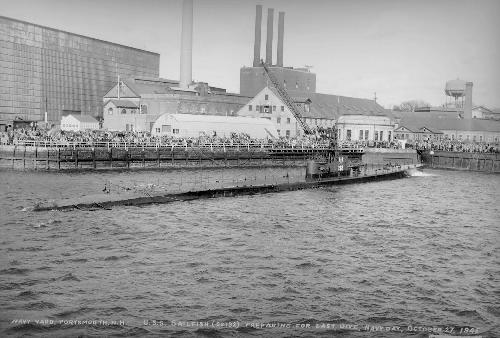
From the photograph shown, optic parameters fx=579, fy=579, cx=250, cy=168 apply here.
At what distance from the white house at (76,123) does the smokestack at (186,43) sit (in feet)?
76.3

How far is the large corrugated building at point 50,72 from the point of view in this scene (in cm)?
9694

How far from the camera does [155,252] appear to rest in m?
31.9

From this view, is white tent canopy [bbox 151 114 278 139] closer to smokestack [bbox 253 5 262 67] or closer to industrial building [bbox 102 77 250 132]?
industrial building [bbox 102 77 250 132]

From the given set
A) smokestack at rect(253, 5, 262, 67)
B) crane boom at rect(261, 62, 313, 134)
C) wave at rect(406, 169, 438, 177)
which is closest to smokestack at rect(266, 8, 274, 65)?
smokestack at rect(253, 5, 262, 67)

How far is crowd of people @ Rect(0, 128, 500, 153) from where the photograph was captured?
73.2 meters

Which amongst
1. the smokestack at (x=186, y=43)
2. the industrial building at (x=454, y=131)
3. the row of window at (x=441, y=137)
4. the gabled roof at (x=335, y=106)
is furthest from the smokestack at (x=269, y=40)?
the row of window at (x=441, y=137)

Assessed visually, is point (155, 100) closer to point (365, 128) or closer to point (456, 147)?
point (365, 128)

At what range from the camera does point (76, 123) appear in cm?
9869

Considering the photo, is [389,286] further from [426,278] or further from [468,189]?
[468,189]

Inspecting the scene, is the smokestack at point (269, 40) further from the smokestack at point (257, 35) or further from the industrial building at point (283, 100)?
the smokestack at point (257, 35)

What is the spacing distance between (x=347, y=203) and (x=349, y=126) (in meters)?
69.0

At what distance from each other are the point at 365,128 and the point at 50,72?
62.2 meters

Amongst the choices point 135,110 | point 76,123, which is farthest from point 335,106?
point 76,123

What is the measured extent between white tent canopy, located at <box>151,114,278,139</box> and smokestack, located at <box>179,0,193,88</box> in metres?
17.4
